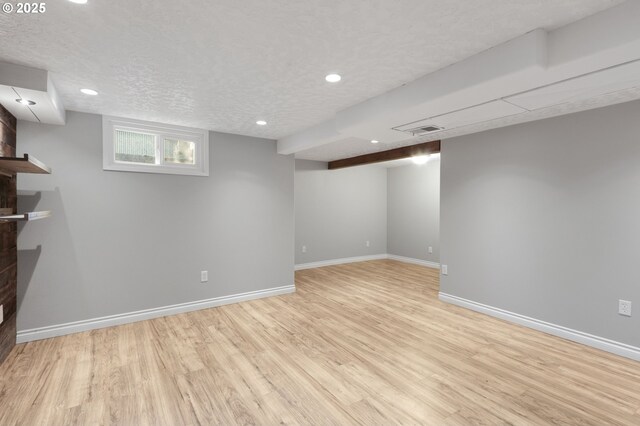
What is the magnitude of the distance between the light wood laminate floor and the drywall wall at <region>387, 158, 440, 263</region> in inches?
126

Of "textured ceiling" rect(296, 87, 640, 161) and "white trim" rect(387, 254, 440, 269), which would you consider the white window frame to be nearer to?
"textured ceiling" rect(296, 87, 640, 161)

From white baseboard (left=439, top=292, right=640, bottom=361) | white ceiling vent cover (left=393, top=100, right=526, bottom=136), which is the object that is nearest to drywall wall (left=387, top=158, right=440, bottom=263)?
white baseboard (left=439, top=292, right=640, bottom=361)

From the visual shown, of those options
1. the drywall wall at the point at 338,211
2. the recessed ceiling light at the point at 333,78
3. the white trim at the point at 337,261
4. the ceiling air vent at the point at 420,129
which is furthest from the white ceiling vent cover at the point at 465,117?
the white trim at the point at 337,261

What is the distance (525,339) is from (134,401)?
3.67 m

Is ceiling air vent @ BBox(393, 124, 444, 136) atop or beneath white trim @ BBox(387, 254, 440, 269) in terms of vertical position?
atop

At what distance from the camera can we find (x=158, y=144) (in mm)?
3789

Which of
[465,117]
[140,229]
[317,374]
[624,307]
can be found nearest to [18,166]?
[140,229]

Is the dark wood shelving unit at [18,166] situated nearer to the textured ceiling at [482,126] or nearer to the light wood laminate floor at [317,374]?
the light wood laminate floor at [317,374]

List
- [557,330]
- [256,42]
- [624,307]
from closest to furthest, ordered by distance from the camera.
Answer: [256,42] → [624,307] → [557,330]

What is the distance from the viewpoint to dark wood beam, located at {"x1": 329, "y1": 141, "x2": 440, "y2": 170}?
4527 millimetres

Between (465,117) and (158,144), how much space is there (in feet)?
11.9

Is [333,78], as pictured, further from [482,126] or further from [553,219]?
[553,219]

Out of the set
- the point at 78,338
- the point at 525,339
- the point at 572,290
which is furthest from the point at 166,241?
the point at 572,290

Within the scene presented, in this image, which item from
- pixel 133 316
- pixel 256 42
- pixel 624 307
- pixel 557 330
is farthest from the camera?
pixel 133 316
